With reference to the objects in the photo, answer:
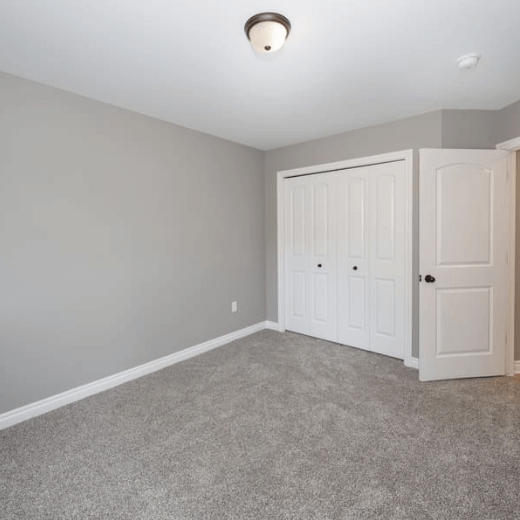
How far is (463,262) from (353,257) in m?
1.05

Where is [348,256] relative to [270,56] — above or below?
below

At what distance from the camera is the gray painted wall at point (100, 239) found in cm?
217

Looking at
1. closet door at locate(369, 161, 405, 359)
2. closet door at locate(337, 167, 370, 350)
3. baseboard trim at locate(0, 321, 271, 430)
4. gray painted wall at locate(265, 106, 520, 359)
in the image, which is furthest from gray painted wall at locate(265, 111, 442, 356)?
baseboard trim at locate(0, 321, 271, 430)

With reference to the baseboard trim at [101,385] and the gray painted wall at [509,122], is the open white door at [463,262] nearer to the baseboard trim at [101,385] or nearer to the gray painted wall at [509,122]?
the gray painted wall at [509,122]

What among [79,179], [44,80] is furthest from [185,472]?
[44,80]

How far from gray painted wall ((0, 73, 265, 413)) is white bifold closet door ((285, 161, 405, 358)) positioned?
857mm

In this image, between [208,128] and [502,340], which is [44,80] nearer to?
[208,128]

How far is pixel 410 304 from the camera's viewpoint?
10.0 feet

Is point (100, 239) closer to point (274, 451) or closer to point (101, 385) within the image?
point (101, 385)

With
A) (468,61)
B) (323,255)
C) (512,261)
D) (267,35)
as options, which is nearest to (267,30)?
(267,35)

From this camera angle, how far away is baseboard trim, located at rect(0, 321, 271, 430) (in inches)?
85.9

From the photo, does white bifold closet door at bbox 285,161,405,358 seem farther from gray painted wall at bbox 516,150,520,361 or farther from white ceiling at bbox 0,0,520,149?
gray painted wall at bbox 516,150,520,361

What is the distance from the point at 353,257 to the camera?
3477 millimetres

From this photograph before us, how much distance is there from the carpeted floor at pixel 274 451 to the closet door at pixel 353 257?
0.73 meters
